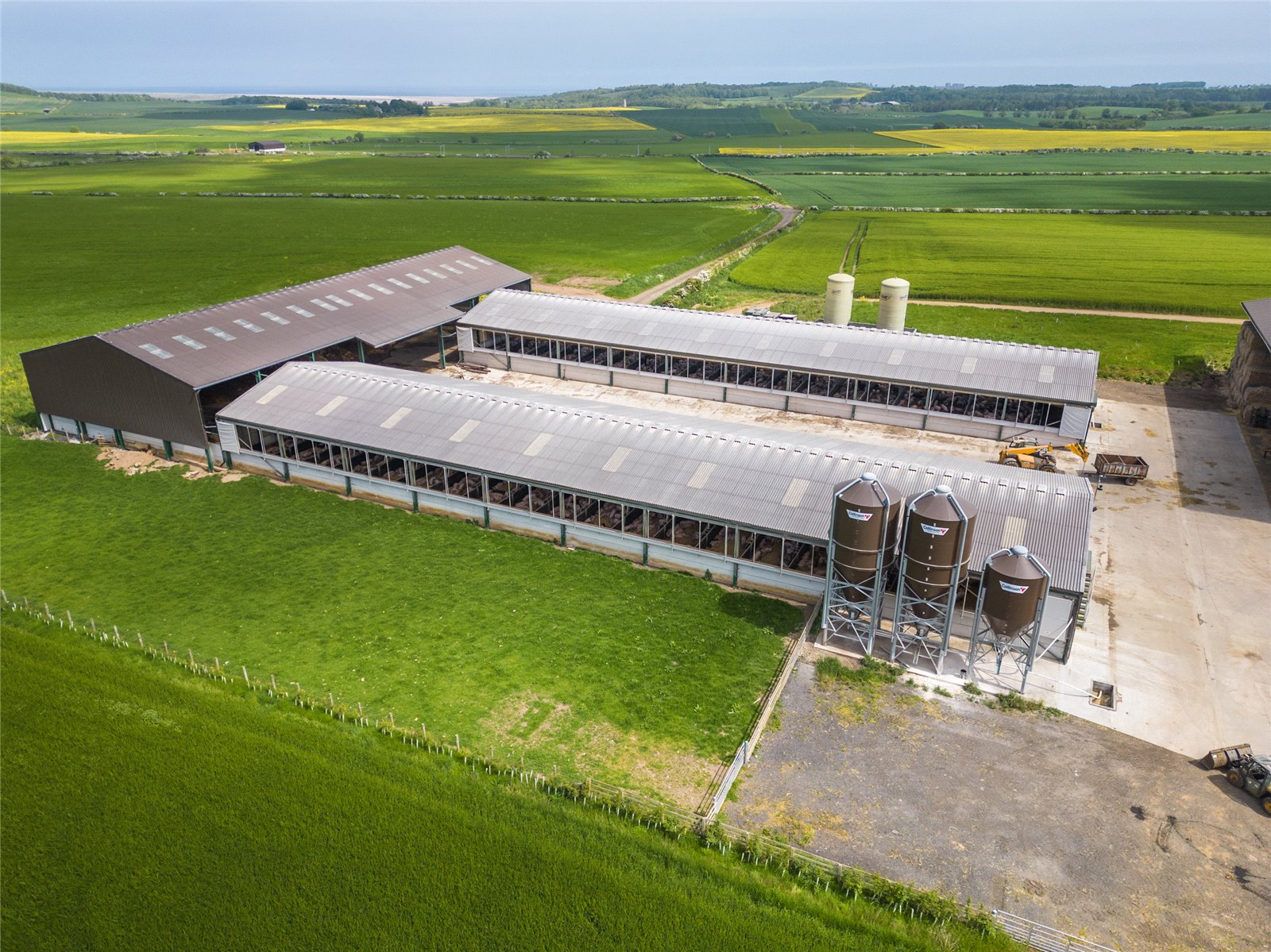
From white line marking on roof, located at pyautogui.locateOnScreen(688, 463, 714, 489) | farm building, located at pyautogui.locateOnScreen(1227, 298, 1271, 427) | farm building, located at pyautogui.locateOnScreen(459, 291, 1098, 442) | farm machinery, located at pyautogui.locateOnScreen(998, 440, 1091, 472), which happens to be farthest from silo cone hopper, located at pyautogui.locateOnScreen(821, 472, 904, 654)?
farm building, located at pyautogui.locateOnScreen(1227, 298, 1271, 427)

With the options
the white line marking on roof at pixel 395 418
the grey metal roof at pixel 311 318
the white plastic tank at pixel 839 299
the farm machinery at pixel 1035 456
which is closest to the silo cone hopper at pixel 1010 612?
the farm machinery at pixel 1035 456

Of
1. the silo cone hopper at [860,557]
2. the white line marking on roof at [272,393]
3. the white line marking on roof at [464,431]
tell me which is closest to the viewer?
the silo cone hopper at [860,557]

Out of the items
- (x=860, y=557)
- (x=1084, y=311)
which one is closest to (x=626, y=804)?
(x=860, y=557)

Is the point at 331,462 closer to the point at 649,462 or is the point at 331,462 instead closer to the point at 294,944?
the point at 649,462

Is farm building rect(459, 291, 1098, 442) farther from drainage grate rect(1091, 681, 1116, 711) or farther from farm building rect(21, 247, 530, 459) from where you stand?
drainage grate rect(1091, 681, 1116, 711)

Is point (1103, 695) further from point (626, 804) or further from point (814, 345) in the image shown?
point (814, 345)

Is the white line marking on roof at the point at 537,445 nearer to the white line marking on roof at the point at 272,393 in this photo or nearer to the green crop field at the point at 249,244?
Answer: the white line marking on roof at the point at 272,393
